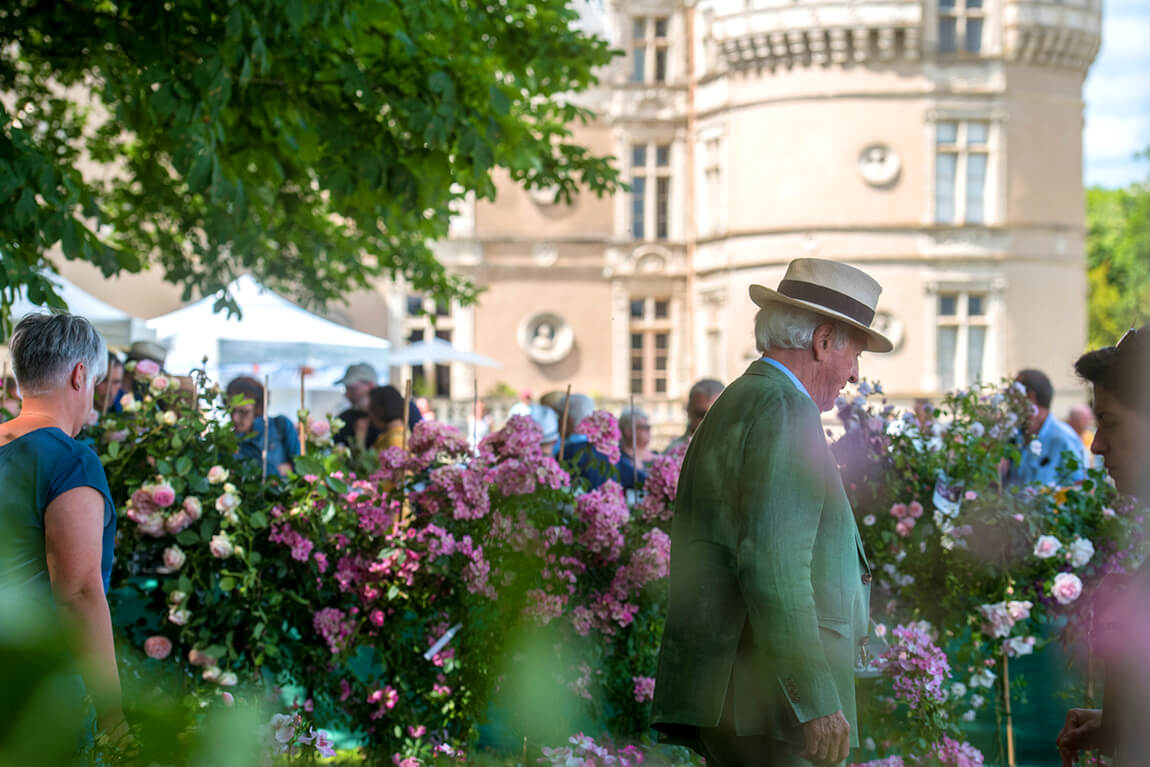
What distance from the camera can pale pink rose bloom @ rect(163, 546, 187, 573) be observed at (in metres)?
4.34

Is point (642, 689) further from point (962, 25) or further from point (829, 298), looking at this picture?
point (962, 25)

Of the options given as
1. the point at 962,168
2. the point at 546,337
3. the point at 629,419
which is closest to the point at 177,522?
the point at 629,419

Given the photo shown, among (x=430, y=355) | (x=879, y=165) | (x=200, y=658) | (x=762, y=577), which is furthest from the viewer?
(x=879, y=165)

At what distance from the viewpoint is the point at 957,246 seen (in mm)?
27641

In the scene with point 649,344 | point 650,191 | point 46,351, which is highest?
point 650,191

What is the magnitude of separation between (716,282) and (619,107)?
515 centimetres

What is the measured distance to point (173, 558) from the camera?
4340 millimetres

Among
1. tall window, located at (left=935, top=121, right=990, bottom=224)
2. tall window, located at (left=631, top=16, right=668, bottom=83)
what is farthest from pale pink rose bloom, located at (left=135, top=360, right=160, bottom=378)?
tall window, located at (left=631, top=16, right=668, bottom=83)

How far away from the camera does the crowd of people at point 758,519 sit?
2498mm

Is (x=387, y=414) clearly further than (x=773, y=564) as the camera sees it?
Yes

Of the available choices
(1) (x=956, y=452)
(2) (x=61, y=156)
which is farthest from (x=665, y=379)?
(1) (x=956, y=452)

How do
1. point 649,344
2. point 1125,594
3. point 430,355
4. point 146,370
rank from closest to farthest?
point 1125,594, point 146,370, point 430,355, point 649,344

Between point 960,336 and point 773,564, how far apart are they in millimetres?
26817

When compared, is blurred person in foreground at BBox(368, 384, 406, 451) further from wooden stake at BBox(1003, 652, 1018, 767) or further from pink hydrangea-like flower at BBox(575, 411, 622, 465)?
wooden stake at BBox(1003, 652, 1018, 767)
